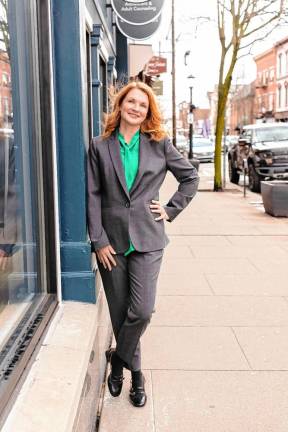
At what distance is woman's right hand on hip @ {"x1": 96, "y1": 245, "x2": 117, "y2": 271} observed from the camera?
123 inches

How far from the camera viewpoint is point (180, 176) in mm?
3273

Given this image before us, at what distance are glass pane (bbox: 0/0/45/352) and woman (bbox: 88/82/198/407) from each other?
413 millimetres

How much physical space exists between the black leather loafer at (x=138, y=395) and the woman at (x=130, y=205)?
6.5 inches

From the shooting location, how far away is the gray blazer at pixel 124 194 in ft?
Answer: 10.1

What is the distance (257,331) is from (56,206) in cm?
194

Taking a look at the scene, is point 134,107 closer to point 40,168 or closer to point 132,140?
point 132,140

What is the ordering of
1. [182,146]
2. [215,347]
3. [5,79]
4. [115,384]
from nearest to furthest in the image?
[5,79] → [115,384] → [215,347] → [182,146]

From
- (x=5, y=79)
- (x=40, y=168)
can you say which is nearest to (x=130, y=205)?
(x=40, y=168)

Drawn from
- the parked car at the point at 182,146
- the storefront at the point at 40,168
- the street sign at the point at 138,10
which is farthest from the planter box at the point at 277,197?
the parked car at the point at 182,146

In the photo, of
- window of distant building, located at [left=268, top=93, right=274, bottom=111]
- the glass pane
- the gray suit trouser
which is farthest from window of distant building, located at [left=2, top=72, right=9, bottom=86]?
window of distant building, located at [left=268, top=93, right=274, bottom=111]

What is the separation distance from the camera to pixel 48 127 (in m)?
3.62

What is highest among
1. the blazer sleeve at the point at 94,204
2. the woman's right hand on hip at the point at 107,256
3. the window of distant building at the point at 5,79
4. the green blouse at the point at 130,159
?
the window of distant building at the point at 5,79

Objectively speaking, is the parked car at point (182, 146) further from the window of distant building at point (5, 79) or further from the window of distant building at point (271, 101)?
the window of distant building at point (5, 79)

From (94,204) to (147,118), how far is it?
0.58 meters
